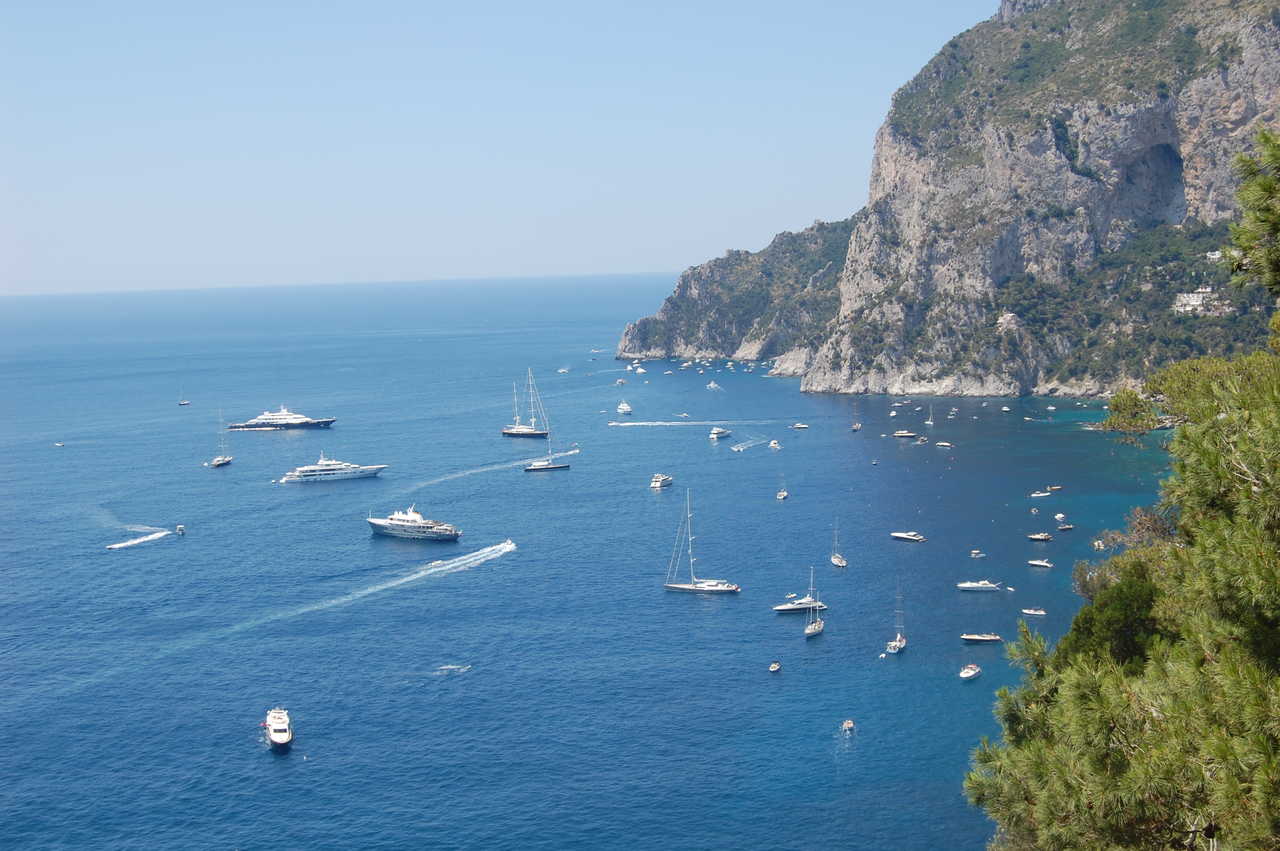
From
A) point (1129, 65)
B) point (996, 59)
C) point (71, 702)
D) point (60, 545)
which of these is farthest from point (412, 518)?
point (996, 59)

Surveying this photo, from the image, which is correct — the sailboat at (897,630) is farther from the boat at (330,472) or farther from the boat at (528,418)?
the boat at (528,418)

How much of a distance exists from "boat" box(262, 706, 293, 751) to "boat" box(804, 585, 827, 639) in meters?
30.0

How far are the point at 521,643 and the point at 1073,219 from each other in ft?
436

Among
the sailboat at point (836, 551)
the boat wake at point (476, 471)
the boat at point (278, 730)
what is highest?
the boat wake at point (476, 471)

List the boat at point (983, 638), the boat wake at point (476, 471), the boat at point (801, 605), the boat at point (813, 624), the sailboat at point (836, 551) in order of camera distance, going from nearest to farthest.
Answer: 1. the boat at point (983, 638)
2. the boat at point (813, 624)
3. the boat at point (801, 605)
4. the sailboat at point (836, 551)
5. the boat wake at point (476, 471)

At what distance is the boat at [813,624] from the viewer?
223 ft

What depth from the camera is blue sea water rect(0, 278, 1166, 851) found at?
160ft

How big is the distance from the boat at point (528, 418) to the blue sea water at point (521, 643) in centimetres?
666

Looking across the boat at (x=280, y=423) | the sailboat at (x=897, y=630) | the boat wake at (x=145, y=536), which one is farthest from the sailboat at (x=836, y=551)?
the boat at (x=280, y=423)

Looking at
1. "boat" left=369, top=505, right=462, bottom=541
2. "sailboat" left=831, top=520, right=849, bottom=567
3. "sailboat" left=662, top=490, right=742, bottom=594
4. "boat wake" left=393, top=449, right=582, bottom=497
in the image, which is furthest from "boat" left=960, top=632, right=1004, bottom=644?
"boat wake" left=393, top=449, right=582, bottom=497

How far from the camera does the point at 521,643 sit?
6781cm

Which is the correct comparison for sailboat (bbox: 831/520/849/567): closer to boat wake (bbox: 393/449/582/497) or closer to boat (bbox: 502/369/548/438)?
boat wake (bbox: 393/449/582/497)

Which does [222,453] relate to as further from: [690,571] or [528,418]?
[690,571]

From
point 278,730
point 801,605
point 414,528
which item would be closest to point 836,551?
point 801,605
